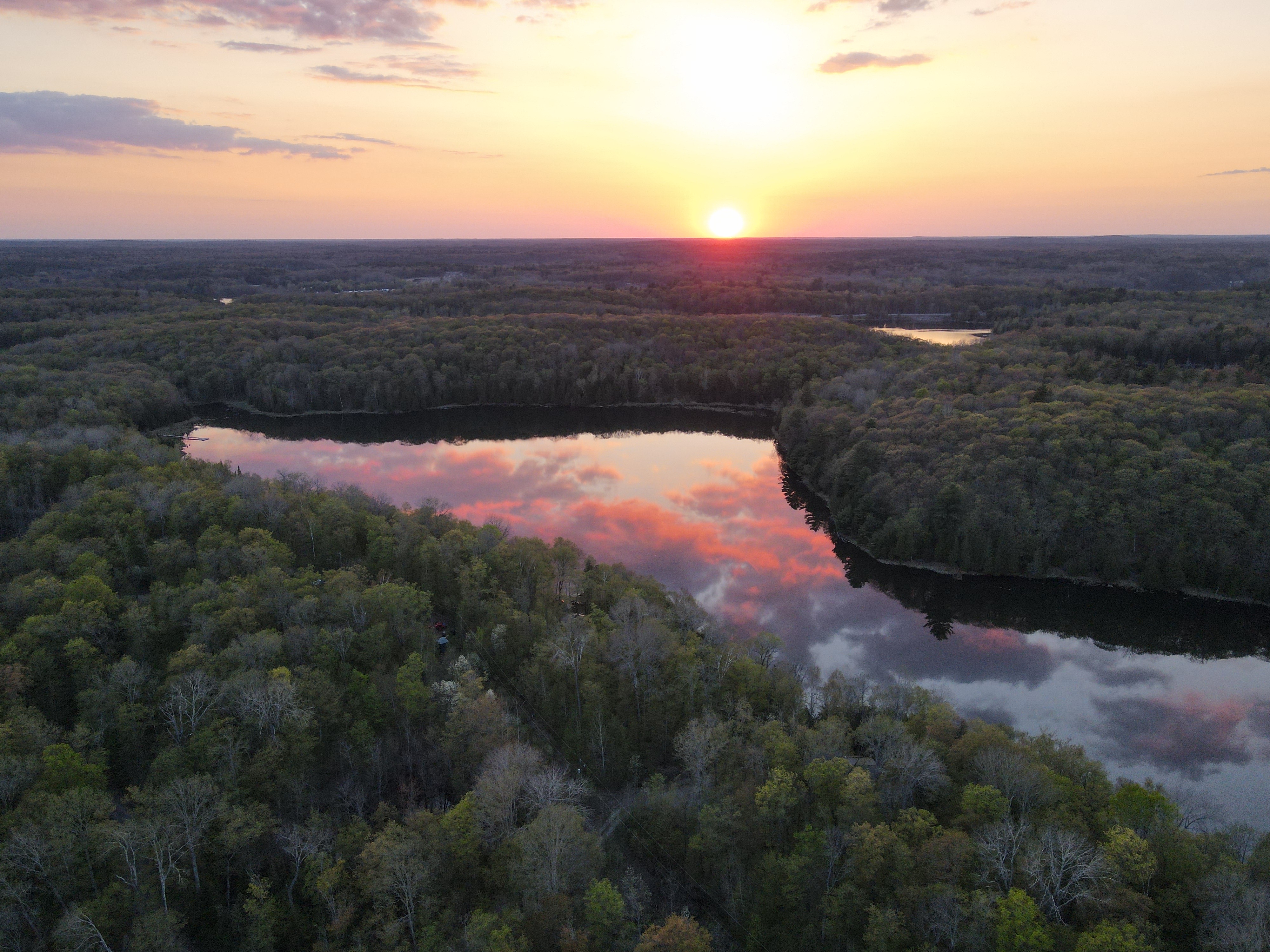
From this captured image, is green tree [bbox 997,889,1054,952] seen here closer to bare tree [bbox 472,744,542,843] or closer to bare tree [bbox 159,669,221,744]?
bare tree [bbox 472,744,542,843]

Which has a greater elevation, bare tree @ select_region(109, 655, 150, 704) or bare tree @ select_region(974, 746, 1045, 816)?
bare tree @ select_region(109, 655, 150, 704)

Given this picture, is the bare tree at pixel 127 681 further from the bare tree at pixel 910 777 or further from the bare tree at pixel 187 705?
the bare tree at pixel 910 777

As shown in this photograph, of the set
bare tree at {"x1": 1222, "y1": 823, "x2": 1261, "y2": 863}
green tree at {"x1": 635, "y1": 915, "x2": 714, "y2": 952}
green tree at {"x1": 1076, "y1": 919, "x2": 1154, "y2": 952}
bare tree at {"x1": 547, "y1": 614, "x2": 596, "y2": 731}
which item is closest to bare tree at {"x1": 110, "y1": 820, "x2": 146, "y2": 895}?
green tree at {"x1": 635, "y1": 915, "x2": 714, "y2": 952}

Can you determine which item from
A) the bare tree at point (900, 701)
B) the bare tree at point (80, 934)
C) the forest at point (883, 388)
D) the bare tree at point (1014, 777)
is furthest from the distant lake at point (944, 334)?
the bare tree at point (80, 934)

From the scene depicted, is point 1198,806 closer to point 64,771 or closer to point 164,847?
point 164,847

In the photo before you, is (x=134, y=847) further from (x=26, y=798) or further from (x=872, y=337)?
(x=872, y=337)

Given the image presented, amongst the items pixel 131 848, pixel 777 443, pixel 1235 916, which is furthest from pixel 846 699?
pixel 777 443
